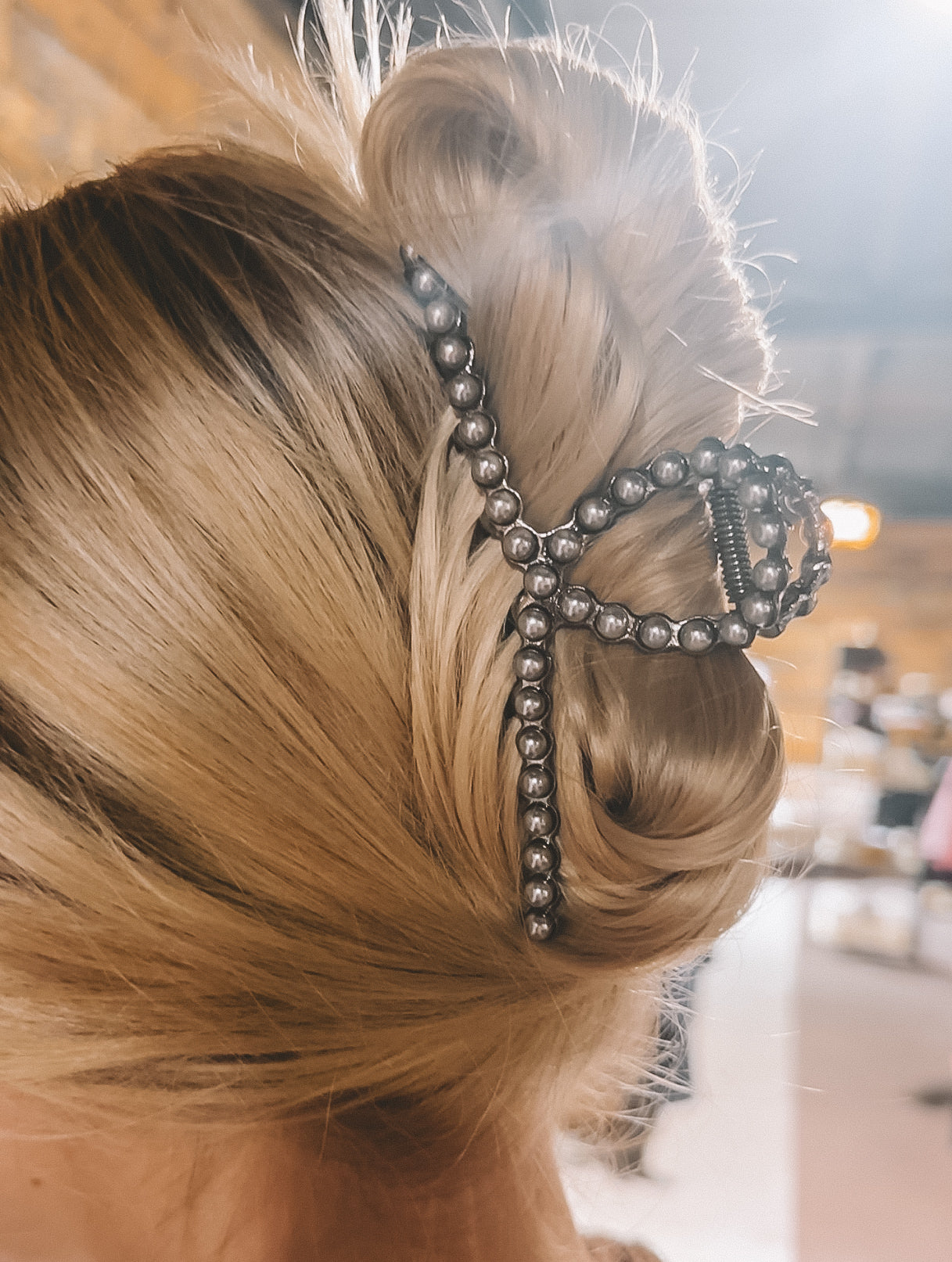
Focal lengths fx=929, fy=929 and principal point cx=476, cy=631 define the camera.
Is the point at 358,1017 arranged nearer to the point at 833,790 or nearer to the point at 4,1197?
the point at 4,1197

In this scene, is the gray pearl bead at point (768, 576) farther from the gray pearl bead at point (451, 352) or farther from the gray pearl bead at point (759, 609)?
the gray pearl bead at point (451, 352)

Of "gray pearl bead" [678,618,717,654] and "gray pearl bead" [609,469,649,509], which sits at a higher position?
"gray pearl bead" [609,469,649,509]

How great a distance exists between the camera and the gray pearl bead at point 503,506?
46cm

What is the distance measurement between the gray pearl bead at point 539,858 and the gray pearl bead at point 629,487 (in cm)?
18

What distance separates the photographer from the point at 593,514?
1.54 feet

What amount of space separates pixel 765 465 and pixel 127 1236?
22.8 inches

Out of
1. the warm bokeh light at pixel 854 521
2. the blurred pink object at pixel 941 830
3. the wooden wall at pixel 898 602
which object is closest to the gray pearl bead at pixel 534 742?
the warm bokeh light at pixel 854 521

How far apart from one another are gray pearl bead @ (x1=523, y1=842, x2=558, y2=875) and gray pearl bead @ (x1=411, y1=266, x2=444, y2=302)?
A: 0.28 meters

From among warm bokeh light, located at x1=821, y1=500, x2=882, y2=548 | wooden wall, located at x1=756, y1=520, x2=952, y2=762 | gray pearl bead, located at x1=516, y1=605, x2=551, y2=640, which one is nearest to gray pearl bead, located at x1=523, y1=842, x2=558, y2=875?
gray pearl bead, located at x1=516, y1=605, x2=551, y2=640

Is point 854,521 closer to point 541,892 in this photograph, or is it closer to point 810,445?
point 810,445

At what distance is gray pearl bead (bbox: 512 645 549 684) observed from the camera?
0.46 meters

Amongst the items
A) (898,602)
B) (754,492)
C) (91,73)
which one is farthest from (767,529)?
(898,602)

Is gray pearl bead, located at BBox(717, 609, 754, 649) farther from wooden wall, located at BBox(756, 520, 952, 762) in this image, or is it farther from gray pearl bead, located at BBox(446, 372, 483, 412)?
wooden wall, located at BBox(756, 520, 952, 762)

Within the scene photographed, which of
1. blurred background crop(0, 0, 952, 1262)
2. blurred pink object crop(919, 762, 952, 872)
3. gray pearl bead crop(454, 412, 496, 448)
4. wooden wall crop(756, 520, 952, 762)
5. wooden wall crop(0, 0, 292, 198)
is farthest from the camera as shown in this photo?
wooden wall crop(756, 520, 952, 762)
